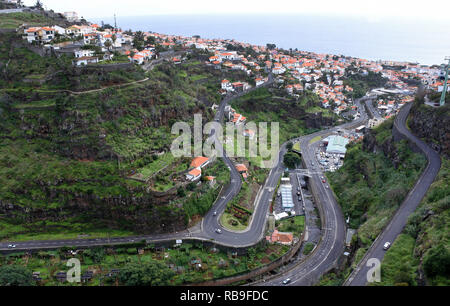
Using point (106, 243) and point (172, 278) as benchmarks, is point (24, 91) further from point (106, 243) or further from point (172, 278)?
point (172, 278)

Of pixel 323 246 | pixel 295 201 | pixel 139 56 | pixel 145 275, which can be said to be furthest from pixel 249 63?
pixel 145 275

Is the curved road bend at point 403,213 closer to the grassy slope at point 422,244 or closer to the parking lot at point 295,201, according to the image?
the grassy slope at point 422,244

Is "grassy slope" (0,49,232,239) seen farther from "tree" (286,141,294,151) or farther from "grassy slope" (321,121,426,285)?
"tree" (286,141,294,151)

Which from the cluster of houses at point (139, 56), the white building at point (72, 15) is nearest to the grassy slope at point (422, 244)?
the cluster of houses at point (139, 56)

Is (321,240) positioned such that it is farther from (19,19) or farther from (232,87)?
(19,19)

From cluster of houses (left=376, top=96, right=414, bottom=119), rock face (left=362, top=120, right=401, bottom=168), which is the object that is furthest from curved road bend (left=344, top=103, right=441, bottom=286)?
cluster of houses (left=376, top=96, right=414, bottom=119)

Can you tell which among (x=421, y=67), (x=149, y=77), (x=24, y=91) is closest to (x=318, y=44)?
(x=421, y=67)
